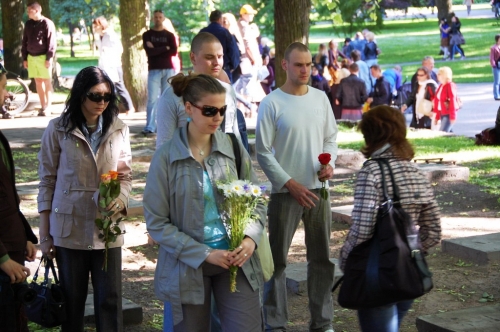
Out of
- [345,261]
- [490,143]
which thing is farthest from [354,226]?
[490,143]

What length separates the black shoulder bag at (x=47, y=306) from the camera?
475 cm

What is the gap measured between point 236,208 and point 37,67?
1365cm

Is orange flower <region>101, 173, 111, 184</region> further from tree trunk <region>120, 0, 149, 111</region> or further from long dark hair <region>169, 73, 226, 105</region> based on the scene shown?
tree trunk <region>120, 0, 149, 111</region>

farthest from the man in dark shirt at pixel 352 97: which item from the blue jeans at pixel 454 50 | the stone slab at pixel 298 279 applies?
the blue jeans at pixel 454 50

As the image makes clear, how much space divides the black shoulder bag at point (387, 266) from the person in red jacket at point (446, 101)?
500 inches

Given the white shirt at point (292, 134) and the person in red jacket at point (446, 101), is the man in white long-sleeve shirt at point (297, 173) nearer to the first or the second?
the white shirt at point (292, 134)

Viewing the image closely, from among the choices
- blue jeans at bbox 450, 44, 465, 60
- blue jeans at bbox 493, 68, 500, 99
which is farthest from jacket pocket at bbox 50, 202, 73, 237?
blue jeans at bbox 450, 44, 465, 60

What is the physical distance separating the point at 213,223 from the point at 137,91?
13.7m

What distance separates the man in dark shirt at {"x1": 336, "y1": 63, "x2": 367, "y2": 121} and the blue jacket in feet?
14.9

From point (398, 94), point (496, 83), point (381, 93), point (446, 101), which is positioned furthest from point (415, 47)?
point (446, 101)

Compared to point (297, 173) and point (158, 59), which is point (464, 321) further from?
point (158, 59)

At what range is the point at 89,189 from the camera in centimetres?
486

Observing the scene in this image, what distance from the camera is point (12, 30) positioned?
901 inches

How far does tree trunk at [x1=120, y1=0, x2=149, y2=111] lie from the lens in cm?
1700
